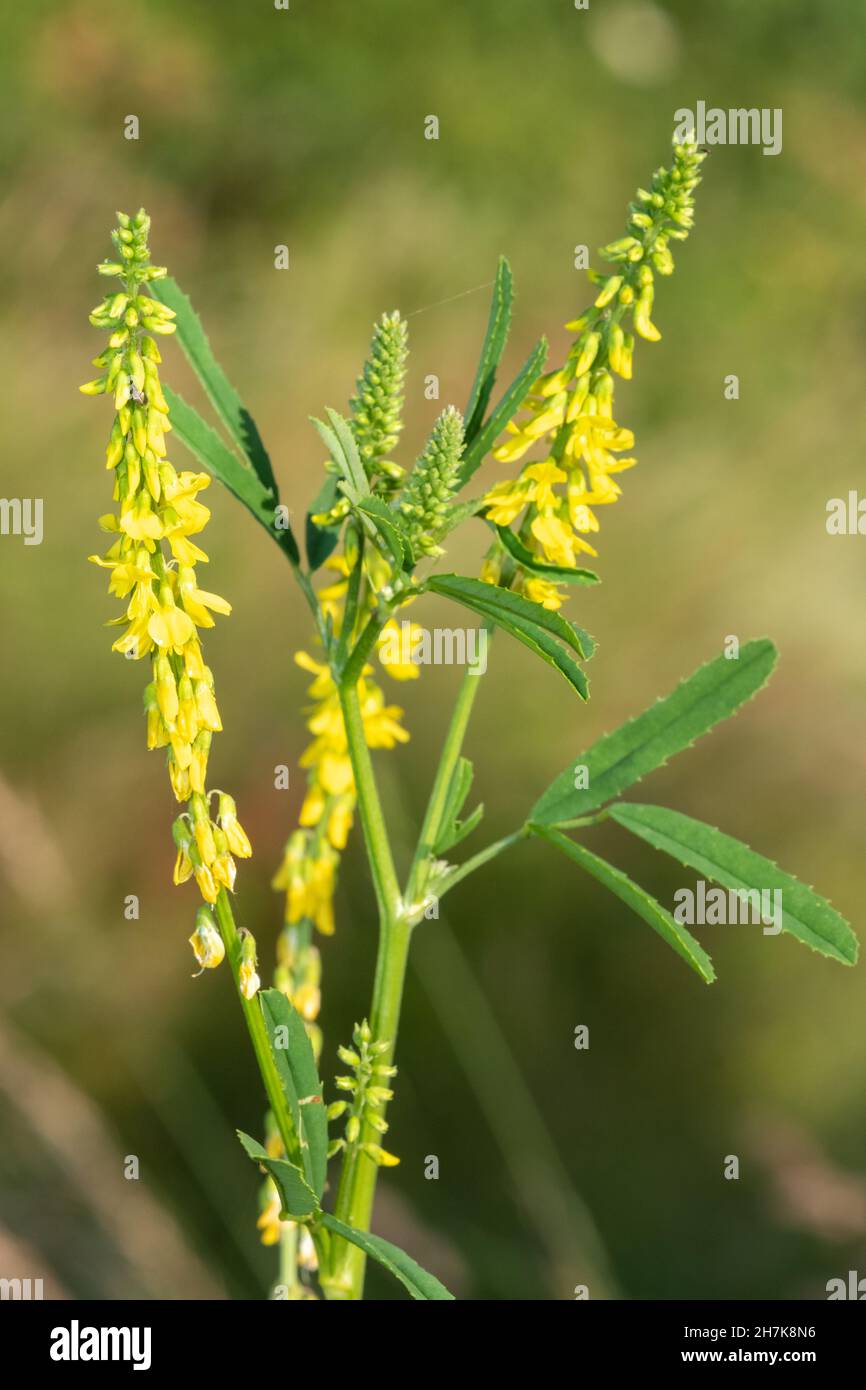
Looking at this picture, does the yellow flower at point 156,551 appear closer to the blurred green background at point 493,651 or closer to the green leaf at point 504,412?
the green leaf at point 504,412

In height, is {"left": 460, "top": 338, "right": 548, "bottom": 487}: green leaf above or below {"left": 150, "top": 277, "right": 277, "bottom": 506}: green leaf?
below

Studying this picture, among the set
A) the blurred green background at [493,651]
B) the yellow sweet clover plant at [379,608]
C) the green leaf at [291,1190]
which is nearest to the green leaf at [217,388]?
the yellow sweet clover plant at [379,608]

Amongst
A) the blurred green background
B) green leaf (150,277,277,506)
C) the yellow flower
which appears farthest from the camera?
the blurred green background

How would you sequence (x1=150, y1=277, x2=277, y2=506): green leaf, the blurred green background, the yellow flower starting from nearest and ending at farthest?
the yellow flower < (x1=150, y1=277, x2=277, y2=506): green leaf < the blurred green background

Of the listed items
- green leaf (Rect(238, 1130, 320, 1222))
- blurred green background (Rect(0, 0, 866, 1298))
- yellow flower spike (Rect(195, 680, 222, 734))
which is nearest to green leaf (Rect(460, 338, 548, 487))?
yellow flower spike (Rect(195, 680, 222, 734))

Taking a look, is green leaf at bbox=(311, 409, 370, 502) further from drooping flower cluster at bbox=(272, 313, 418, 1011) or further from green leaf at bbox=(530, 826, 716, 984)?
green leaf at bbox=(530, 826, 716, 984)

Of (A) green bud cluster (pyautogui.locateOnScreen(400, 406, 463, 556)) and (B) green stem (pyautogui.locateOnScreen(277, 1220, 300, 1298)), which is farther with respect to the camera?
(B) green stem (pyautogui.locateOnScreen(277, 1220, 300, 1298))
